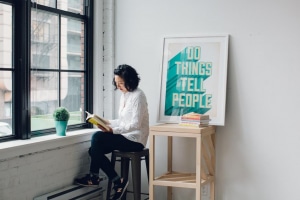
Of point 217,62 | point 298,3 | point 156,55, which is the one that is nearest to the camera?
point 298,3

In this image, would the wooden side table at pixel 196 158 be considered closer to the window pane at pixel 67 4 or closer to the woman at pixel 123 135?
the woman at pixel 123 135

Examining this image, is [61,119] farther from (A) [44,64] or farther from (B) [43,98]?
(A) [44,64]

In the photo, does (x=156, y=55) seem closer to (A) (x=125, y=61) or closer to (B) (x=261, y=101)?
(A) (x=125, y=61)

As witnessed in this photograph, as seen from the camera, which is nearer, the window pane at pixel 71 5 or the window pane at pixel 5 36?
the window pane at pixel 5 36

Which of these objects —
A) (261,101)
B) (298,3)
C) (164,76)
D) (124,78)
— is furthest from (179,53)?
(298,3)

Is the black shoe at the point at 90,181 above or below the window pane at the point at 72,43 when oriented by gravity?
below

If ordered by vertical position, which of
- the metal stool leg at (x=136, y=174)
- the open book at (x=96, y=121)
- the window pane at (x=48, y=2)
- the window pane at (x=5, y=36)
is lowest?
the metal stool leg at (x=136, y=174)

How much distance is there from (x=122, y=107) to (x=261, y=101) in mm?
1358

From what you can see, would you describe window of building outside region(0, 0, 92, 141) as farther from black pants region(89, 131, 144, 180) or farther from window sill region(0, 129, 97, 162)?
black pants region(89, 131, 144, 180)

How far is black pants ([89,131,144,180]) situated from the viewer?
4.17m

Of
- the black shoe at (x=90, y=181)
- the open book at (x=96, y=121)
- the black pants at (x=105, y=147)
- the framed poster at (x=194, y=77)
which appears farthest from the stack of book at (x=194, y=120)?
the black shoe at (x=90, y=181)

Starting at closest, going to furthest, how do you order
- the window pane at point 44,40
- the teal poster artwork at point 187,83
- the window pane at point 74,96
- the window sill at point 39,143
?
the window sill at point 39,143, the window pane at point 44,40, the teal poster artwork at point 187,83, the window pane at point 74,96

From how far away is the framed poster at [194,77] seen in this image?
432 centimetres

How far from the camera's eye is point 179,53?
14.8 feet
